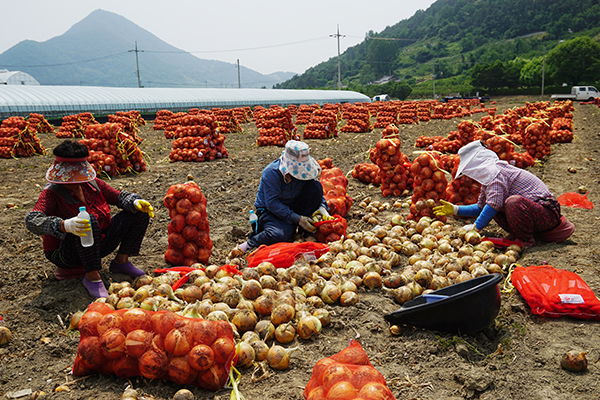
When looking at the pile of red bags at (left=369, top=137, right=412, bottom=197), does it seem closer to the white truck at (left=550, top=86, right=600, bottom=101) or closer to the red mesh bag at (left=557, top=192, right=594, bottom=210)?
the red mesh bag at (left=557, top=192, right=594, bottom=210)

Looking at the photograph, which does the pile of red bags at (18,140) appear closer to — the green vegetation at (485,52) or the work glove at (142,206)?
the work glove at (142,206)

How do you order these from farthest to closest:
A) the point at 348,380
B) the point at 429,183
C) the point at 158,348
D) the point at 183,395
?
1. the point at 429,183
2. the point at 158,348
3. the point at 183,395
4. the point at 348,380

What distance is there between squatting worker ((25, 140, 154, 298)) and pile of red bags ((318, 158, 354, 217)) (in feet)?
8.44

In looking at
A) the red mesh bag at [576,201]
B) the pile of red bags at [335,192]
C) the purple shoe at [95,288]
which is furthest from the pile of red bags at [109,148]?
the red mesh bag at [576,201]

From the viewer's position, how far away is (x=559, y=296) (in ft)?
9.56

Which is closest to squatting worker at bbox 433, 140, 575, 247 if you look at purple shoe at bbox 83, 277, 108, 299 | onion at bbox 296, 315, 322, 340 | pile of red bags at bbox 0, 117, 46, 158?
onion at bbox 296, 315, 322, 340

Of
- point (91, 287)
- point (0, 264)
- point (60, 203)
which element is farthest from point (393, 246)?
point (0, 264)

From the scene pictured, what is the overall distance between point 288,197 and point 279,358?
8.55ft

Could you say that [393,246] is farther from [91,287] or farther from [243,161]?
[243,161]

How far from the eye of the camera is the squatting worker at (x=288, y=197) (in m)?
4.53

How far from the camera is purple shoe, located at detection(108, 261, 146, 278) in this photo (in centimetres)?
383

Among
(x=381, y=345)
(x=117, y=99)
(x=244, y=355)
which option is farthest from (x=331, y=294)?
(x=117, y=99)

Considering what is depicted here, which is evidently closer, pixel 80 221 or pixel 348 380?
pixel 348 380

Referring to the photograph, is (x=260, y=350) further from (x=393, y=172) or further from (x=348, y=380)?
(x=393, y=172)
